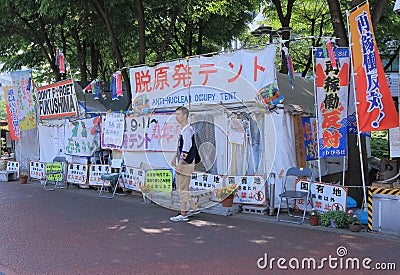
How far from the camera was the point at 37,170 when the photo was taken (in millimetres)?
12969

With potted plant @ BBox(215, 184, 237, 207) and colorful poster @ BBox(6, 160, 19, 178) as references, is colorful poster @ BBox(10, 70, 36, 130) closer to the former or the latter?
colorful poster @ BBox(6, 160, 19, 178)

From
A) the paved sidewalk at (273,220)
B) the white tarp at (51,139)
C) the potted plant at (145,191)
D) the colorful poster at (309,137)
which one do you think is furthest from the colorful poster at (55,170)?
the colorful poster at (309,137)

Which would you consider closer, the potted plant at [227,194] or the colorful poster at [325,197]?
the colorful poster at [325,197]

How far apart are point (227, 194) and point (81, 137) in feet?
18.2

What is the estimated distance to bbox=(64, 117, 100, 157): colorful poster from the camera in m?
11.5

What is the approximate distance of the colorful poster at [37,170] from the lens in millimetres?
12711

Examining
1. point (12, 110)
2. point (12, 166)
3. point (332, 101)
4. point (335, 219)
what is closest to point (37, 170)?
point (12, 166)

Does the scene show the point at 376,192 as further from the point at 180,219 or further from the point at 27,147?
the point at 27,147

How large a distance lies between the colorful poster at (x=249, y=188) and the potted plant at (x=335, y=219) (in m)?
1.36

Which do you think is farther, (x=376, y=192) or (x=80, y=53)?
(x=80, y=53)

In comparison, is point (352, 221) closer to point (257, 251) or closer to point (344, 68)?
point (257, 251)

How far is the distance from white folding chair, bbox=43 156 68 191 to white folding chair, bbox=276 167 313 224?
23.1 feet

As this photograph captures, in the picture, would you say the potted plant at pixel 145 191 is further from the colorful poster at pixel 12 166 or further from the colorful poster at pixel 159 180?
the colorful poster at pixel 12 166

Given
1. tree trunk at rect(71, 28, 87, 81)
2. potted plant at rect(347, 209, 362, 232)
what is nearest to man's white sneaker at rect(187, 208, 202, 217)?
potted plant at rect(347, 209, 362, 232)
